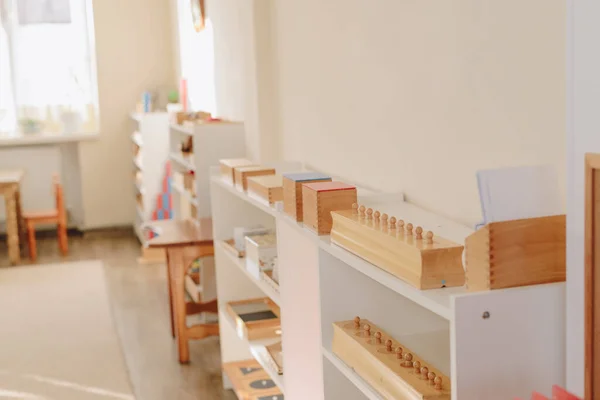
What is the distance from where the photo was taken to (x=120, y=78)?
815cm

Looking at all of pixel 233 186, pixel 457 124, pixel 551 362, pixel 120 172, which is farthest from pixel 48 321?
pixel 551 362

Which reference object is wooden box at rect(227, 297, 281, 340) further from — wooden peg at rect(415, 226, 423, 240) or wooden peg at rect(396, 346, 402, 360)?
wooden peg at rect(415, 226, 423, 240)

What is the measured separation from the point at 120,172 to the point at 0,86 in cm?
143

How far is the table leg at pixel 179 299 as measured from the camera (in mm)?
4461

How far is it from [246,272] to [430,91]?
1310 mm

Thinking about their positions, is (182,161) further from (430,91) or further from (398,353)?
(398,353)

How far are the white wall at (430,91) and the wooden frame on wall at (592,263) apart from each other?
375mm

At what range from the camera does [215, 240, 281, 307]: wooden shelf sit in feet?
10.2

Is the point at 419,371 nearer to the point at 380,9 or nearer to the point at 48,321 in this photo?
the point at 380,9

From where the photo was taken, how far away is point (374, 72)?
3088mm

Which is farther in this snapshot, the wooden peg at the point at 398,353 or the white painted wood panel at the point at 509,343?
the wooden peg at the point at 398,353

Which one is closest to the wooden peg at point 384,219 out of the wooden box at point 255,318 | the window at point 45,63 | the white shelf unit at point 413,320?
the white shelf unit at point 413,320

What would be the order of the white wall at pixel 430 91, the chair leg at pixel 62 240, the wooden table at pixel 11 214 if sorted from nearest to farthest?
the white wall at pixel 430 91, the wooden table at pixel 11 214, the chair leg at pixel 62 240

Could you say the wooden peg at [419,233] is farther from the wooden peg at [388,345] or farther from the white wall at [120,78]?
the white wall at [120,78]
